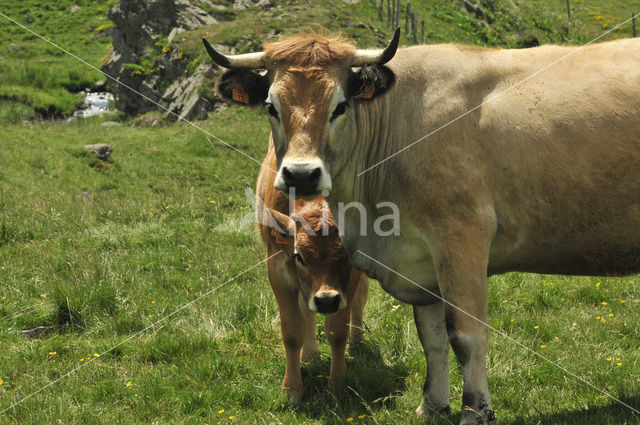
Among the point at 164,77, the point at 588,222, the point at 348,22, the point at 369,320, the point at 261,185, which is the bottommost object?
the point at 164,77

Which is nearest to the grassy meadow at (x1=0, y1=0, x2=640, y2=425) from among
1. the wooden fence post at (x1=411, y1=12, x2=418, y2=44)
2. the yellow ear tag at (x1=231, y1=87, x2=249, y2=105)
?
the yellow ear tag at (x1=231, y1=87, x2=249, y2=105)

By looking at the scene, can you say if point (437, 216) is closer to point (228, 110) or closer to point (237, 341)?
point (237, 341)

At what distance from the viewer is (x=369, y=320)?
688 centimetres

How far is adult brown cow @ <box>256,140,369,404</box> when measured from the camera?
5340mm

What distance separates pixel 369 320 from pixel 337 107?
323 cm

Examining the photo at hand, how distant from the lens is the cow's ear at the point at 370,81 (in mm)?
4426

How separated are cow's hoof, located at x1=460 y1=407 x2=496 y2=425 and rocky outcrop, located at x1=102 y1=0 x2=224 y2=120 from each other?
25.3 m

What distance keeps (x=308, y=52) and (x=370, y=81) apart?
1.59 ft

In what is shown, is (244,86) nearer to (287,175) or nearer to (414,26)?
(287,175)

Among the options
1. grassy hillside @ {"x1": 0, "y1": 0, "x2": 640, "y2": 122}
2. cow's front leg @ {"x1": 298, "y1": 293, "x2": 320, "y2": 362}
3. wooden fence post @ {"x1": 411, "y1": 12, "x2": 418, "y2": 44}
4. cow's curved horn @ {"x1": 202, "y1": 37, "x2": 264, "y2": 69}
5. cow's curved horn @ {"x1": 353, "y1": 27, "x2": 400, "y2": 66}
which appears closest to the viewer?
cow's curved horn @ {"x1": 353, "y1": 27, "x2": 400, "y2": 66}

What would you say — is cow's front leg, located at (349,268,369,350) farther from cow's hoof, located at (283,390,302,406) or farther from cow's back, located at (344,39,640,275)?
cow's back, located at (344,39,640,275)

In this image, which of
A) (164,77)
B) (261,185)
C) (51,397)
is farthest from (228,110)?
(51,397)

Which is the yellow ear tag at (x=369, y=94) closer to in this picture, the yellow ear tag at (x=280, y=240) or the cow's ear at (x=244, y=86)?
the cow's ear at (x=244, y=86)

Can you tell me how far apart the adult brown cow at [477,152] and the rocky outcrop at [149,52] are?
24.5m
